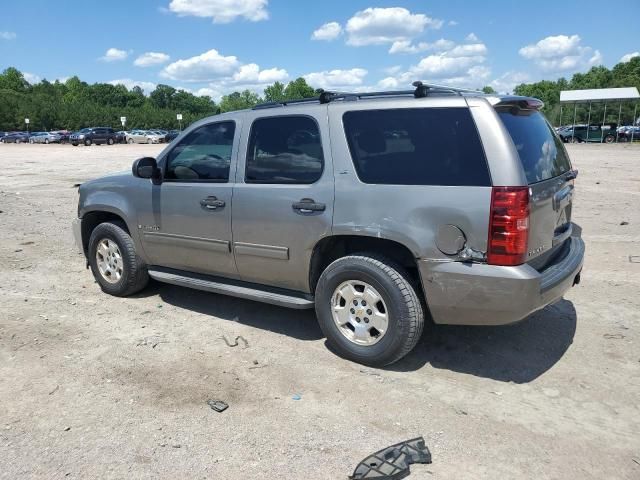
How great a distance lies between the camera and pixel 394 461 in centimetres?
293

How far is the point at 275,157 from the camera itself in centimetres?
446

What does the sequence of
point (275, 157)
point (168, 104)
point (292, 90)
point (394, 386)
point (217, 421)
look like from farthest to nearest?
point (168, 104) < point (292, 90) < point (275, 157) < point (394, 386) < point (217, 421)

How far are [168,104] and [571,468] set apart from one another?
148m

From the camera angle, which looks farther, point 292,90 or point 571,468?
point 292,90

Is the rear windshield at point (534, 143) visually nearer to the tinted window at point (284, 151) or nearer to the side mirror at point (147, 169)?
the tinted window at point (284, 151)

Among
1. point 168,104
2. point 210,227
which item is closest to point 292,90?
point 168,104

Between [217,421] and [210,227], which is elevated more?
[210,227]

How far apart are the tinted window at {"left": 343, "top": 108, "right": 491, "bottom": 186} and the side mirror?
200cm

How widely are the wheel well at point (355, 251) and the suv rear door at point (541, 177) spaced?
0.85m

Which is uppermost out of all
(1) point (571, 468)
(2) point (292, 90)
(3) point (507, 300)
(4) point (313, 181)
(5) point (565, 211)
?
(2) point (292, 90)

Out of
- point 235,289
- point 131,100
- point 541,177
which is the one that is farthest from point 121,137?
point 131,100

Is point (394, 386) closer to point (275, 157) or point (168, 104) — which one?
point (275, 157)

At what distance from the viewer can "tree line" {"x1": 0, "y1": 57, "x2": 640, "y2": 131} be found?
75.7 metres

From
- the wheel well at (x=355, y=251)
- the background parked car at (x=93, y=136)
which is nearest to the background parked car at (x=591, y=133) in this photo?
the background parked car at (x=93, y=136)
